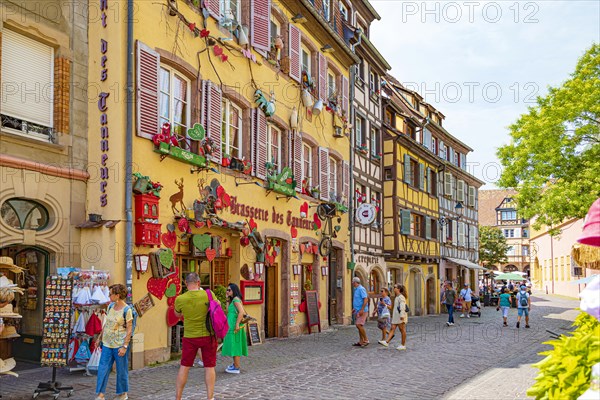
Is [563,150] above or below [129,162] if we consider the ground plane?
above

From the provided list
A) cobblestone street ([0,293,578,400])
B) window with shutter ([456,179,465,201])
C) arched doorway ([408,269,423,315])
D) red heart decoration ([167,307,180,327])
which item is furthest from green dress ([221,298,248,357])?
window with shutter ([456,179,465,201])

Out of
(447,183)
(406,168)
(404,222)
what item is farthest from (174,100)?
(447,183)

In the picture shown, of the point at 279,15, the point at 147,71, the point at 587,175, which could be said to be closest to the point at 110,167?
the point at 147,71

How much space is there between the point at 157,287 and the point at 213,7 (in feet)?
20.1

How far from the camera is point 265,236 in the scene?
15641 millimetres

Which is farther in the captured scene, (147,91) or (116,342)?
(147,91)

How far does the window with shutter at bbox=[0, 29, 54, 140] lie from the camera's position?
384 inches

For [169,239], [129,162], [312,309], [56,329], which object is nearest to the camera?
[56,329]

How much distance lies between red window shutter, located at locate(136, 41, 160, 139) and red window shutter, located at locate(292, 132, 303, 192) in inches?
261

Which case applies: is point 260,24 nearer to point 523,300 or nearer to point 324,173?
point 324,173

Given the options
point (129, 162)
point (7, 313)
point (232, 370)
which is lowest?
point (232, 370)

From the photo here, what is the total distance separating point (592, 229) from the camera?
148 inches

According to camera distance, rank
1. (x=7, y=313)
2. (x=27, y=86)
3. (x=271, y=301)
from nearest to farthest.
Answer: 1. (x=7, y=313)
2. (x=27, y=86)
3. (x=271, y=301)

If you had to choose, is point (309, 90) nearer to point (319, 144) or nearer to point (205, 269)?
point (319, 144)
